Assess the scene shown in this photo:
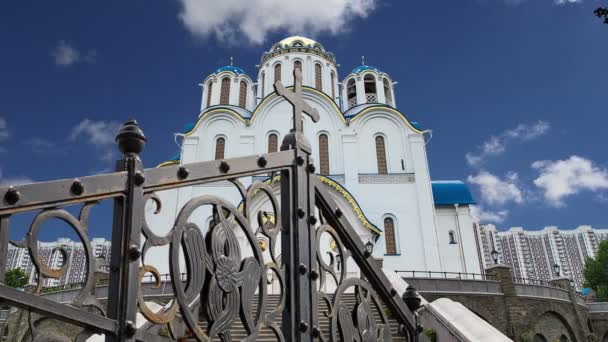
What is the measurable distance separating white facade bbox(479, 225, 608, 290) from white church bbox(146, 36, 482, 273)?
6356cm

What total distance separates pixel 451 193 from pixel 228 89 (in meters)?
13.9

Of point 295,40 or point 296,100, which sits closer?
point 296,100

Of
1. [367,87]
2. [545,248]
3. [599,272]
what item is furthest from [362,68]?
[545,248]

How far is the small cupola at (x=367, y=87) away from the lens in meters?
28.2

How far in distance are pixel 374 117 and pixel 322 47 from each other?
792cm

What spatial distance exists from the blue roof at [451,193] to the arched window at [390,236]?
12.4ft

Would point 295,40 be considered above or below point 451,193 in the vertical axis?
above

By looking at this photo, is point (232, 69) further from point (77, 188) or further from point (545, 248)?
point (545, 248)

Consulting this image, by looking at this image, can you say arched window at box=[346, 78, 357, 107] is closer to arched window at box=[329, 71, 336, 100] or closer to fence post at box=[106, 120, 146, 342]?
arched window at box=[329, 71, 336, 100]

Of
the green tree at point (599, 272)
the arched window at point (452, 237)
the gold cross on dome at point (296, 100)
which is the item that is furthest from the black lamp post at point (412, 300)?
the green tree at point (599, 272)

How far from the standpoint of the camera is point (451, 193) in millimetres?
25844

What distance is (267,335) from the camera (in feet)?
27.8

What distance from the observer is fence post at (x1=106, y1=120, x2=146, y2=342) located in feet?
5.31

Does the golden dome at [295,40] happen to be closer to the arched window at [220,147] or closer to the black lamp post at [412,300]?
the arched window at [220,147]
